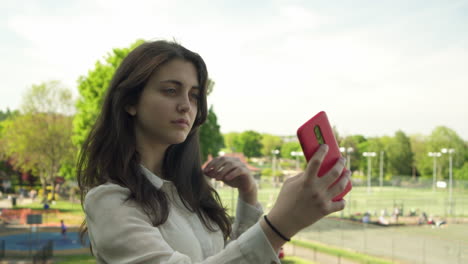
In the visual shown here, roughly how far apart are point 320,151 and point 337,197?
15cm

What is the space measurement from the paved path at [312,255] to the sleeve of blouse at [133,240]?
16634 millimetres

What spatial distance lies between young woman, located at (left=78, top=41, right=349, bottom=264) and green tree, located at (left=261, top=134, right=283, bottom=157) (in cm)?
10400

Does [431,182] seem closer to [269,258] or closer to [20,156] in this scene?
[20,156]

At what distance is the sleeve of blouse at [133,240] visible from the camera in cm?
109

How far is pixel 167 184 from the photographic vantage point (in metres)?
1.75

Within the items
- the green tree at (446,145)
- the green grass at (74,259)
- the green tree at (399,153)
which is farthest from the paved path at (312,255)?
the green tree at (399,153)

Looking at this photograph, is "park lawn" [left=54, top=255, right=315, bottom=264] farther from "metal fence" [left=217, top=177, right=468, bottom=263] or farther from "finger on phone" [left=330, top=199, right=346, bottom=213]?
"finger on phone" [left=330, top=199, right=346, bottom=213]

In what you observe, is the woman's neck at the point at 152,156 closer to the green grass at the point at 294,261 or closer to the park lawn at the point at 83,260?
the park lawn at the point at 83,260

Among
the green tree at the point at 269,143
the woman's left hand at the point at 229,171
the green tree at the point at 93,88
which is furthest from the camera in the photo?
the green tree at the point at 269,143

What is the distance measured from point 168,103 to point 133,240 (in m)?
0.49

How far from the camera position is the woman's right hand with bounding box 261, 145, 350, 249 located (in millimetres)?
1020

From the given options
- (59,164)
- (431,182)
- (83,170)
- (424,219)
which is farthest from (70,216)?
(431,182)

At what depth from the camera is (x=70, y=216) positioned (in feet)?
91.7

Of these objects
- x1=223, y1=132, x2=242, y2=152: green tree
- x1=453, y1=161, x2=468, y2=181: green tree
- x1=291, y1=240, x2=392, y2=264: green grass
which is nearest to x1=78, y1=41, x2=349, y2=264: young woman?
x1=291, y1=240, x2=392, y2=264: green grass
